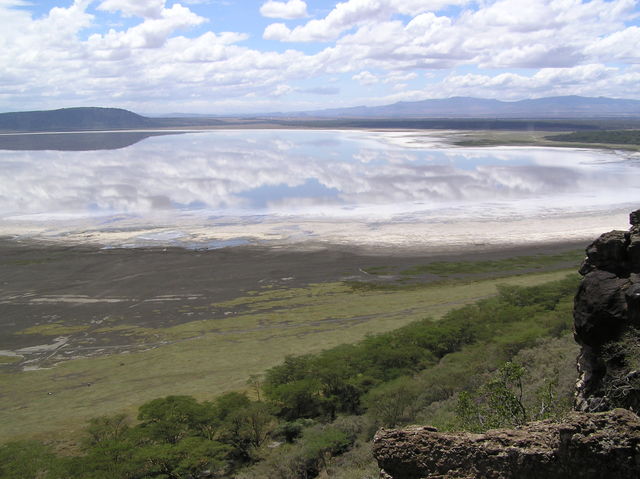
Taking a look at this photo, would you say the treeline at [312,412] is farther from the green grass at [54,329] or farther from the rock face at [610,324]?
the green grass at [54,329]

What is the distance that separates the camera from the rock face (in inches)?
508

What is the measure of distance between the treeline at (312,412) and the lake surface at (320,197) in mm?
32404

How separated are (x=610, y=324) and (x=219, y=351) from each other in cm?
2703

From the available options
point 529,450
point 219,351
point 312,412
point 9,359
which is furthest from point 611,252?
point 9,359

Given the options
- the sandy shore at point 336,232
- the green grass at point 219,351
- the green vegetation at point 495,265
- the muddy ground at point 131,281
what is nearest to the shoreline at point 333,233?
the sandy shore at point 336,232

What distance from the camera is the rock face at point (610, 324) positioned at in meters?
12.9

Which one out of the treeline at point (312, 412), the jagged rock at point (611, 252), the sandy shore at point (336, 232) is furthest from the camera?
the sandy shore at point (336, 232)

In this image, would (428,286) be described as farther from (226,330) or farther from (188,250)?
(188,250)

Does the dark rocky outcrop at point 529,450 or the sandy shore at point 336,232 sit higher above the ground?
the dark rocky outcrop at point 529,450

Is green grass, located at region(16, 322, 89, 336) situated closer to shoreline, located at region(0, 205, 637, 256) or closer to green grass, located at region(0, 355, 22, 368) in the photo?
green grass, located at region(0, 355, 22, 368)

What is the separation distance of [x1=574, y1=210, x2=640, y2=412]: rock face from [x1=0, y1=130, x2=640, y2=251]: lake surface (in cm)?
4744

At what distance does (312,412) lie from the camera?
27.2m

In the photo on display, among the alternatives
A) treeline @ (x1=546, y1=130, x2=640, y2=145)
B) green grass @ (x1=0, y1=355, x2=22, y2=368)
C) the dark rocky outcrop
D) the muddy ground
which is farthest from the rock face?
treeline @ (x1=546, y1=130, x2=640, y2=145)

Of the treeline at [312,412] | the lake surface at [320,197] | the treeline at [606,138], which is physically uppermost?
the treeline at [606,138]
